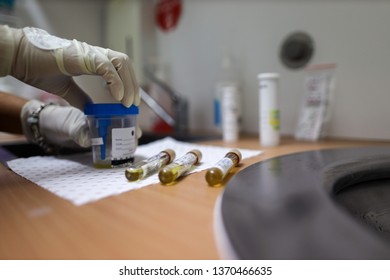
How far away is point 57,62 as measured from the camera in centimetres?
44

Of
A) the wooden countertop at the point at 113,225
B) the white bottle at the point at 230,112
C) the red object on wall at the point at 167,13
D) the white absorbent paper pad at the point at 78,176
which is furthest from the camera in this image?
the red object on wall at the point at 167,13

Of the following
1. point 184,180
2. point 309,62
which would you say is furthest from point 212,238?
point 309,62

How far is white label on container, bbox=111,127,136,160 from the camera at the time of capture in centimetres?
49

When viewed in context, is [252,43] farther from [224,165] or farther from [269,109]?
[224,165]

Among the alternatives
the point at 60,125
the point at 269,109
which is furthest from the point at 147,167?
the point at 269,109

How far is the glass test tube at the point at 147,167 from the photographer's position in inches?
16.3

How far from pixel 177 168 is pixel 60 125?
0.38 metres

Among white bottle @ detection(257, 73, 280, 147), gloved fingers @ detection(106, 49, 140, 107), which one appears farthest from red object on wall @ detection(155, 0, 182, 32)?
gloved fingers @ detection(106, 49, 140, 107)

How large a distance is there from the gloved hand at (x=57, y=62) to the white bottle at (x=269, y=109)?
1.34ft

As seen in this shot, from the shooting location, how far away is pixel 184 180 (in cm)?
43

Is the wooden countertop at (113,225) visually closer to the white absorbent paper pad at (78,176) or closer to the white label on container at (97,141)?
the white absorbent paper pad at (78,176)

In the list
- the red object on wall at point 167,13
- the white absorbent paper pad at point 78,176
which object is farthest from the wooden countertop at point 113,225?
the red object on wall at point 167,13

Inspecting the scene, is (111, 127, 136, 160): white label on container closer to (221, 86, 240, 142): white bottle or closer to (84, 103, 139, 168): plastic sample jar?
(84, 103, 139, 168): plastic sample jar
